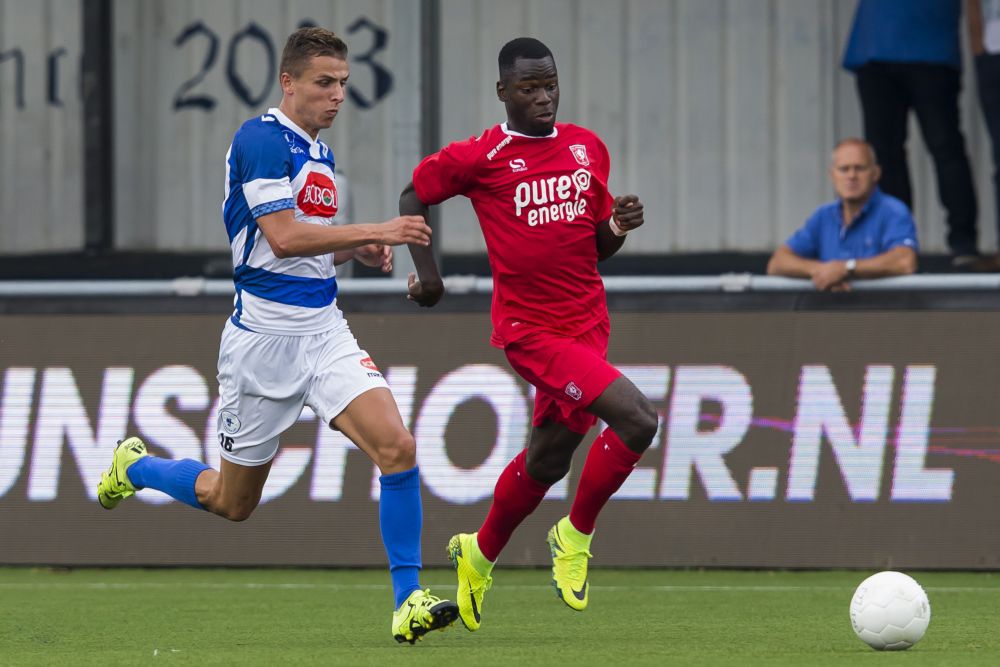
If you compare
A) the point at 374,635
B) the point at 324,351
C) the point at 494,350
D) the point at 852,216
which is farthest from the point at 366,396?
the point at 852,216

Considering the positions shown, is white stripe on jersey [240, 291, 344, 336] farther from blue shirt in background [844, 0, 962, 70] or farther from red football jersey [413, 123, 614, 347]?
blue shirt in background [844, 0, 962, 70]

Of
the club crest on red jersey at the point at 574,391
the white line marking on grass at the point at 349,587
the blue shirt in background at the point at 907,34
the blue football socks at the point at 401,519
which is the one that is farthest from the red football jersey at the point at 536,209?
the blue shirt in background at the point at 907,34

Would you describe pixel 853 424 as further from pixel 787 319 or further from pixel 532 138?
pixel 532 138

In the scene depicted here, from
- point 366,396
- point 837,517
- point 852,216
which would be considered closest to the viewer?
point 366,396

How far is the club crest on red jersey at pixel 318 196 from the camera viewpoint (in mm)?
6211

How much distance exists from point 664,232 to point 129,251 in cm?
426

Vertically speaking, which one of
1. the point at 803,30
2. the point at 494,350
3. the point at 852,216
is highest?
the point at 803,30

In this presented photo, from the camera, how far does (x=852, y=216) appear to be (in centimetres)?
901

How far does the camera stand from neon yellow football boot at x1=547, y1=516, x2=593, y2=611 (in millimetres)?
6535

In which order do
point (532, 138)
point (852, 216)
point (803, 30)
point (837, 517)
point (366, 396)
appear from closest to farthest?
point (366, 396) → point (532, 138) → point (837, 517) → point (852, 216) → point (803, 30)

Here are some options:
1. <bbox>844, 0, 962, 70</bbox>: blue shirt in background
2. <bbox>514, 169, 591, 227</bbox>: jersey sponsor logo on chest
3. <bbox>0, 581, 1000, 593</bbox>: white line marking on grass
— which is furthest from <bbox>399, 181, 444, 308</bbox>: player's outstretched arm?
<bbox>844, 0, 962, 70</bbox>: blue shirt in background

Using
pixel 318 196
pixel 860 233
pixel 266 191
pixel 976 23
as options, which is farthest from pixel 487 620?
pixel 976 23

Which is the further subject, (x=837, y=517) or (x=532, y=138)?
(x=837, y=517)

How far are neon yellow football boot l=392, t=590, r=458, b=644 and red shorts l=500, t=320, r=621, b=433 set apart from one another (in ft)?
3.26
